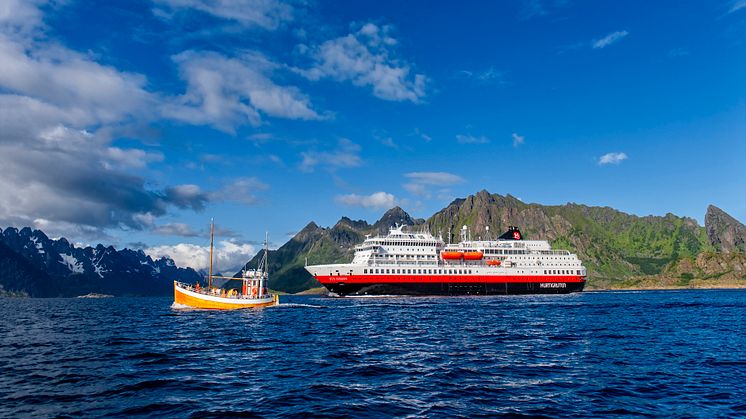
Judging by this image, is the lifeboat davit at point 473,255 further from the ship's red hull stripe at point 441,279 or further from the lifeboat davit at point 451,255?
the ship's red hull stripe at point 441,279

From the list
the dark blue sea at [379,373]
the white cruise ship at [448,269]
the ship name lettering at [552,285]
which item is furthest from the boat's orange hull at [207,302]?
the ship name lettering at [552,285]

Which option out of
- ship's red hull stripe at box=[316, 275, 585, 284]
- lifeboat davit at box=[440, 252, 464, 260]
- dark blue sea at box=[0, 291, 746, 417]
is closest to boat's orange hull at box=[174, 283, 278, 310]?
dark blue sea at box=[0, 291, 746, 417]

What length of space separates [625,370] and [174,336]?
34209 mm

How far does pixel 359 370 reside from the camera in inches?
970

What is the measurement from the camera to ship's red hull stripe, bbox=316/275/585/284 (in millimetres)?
111750

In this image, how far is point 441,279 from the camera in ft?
384

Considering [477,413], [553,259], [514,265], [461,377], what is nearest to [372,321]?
[461,377]

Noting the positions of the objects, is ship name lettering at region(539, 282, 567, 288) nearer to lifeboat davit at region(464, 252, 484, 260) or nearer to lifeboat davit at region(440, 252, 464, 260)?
lifeboat davit at region(464, 252, 484, 260)

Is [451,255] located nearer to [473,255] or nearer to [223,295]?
[473,255]

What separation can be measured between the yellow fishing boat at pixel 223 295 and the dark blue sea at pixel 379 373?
26.0 metres

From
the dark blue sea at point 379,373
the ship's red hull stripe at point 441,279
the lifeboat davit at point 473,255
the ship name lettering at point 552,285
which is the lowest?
the ship name lettering at point 552,285

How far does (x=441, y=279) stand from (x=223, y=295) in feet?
204

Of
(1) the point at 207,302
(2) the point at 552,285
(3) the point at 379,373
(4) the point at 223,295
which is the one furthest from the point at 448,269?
(3) the point at 379,373

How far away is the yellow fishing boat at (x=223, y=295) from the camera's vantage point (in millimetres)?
68750
